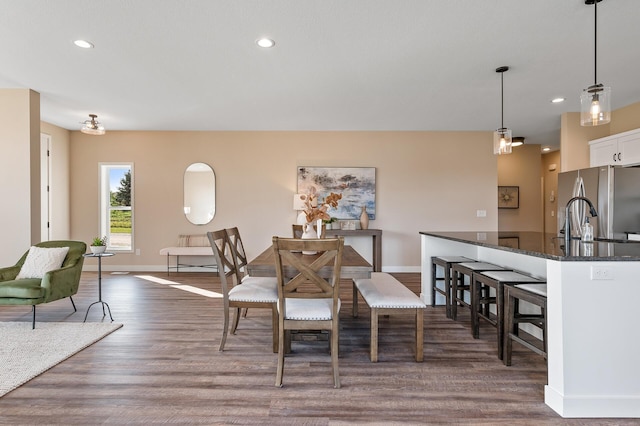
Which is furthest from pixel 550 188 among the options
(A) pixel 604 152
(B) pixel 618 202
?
(B) pixel 618 202

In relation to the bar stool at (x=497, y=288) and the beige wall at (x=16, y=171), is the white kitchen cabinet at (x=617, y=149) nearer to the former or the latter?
the bar stool at (x=497, y=288)

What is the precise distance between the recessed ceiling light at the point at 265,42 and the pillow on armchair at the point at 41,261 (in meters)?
2.98

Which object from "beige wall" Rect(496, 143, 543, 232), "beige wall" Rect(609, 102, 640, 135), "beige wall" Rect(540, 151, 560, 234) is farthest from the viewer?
"beige wall" Rect(540, 151, 560, 234)

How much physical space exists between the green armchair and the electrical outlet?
4291 mm

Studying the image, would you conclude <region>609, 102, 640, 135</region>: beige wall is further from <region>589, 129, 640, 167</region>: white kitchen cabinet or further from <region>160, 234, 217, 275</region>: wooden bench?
<region>160, 234, 217, 275</region>: wooden bench

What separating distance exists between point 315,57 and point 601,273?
2805mm

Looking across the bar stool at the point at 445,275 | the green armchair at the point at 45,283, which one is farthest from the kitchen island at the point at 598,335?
the green armchair at the point at 45,283

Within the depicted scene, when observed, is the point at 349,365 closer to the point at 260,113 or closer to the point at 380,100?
the point at 380,100

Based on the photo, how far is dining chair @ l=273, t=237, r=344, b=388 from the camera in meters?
2.06

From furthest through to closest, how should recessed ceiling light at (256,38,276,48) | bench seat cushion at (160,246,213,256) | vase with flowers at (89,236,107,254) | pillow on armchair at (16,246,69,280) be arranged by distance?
bench seat cushion at (160,246,213,256) < pillow on armchair at (16,246,69,280) < vase with flowers at (89,236,107,254) < recessed ceiling light at (256,38,276,48)

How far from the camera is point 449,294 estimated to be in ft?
11.6

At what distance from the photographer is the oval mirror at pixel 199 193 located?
6258 millimetres

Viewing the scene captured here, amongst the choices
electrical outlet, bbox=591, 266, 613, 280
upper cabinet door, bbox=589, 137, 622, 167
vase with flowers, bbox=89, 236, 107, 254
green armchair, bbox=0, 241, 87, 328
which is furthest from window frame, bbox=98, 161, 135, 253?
upper cabinet door, bbox=589, 137, 622, 167

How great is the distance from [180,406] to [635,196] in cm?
531
